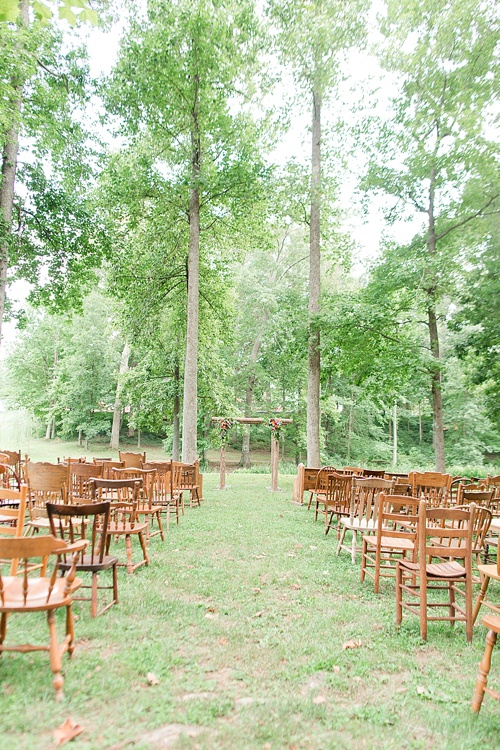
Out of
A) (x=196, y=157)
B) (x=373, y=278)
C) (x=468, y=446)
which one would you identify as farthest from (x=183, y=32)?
(x=468, y=446)

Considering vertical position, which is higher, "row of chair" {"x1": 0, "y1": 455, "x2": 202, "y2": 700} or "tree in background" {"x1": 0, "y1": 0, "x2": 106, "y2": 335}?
"tree in background" {"x1": 0, "y1": 0, "x2": 106, "y2": 335}

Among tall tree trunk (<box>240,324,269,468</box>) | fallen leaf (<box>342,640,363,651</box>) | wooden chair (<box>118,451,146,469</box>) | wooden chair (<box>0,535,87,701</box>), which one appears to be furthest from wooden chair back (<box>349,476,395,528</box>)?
tall tree trunk (<box>240,324,269,468</box>)

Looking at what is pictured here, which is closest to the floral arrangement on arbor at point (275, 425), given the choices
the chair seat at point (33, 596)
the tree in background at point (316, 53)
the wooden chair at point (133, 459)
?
the tree in background at point (316, 53)

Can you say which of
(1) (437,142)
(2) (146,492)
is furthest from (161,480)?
(1) (437,142)

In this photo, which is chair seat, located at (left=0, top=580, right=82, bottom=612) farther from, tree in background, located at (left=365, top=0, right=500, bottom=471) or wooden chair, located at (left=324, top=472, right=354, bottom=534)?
tree in background, located at (left=365, top=0, right=500, bottom=471)

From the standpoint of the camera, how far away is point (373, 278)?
13375 millimetres

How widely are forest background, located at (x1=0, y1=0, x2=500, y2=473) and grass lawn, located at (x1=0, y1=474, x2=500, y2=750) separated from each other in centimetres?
762

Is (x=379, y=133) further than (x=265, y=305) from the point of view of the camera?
No

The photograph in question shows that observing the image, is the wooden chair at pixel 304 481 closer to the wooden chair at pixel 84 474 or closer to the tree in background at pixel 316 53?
the tree in background at pixel 316 53

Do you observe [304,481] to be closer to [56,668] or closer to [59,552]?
[59,552]

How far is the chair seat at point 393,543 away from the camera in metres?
4.70

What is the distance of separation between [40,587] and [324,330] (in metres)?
10.6

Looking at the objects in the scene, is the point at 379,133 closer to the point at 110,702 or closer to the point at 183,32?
the point at 183,32

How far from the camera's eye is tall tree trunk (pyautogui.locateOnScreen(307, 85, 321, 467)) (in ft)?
42.0
